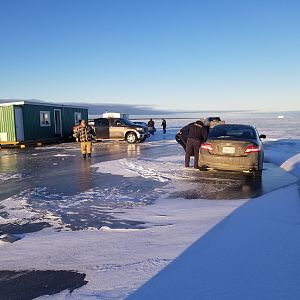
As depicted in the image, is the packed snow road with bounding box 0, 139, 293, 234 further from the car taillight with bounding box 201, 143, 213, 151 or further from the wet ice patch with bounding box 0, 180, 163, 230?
the car taillight with bounding box 201, 143, 213, 151

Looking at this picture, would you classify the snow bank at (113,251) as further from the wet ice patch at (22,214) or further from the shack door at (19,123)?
the shack door at (19,123)

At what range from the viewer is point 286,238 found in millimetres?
4512

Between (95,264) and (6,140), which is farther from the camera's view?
(6,140)

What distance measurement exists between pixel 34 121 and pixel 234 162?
715 inches

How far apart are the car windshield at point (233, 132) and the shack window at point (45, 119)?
1755cm

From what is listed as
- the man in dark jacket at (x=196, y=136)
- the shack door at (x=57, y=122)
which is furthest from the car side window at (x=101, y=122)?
the man in dark jacket at (x=196, y=136)

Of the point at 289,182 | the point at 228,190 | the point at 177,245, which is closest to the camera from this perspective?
the point at 177,245

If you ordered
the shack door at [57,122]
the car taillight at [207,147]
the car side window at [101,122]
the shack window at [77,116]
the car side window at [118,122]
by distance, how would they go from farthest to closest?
the shack window at [77,116], the shack door at [57,122], the car side window at [101,122], the car side window at [118,122], the car taillight at [207,147]

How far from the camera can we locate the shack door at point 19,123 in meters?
22.7

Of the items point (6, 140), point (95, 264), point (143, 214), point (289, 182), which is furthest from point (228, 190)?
point (6, 140)

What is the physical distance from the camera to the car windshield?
992 cm

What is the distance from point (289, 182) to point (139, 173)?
419cm

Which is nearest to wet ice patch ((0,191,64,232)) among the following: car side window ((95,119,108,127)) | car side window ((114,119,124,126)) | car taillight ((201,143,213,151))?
car taillight ((201,143,213,151))

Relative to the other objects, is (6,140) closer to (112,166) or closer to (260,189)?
(112,166)
